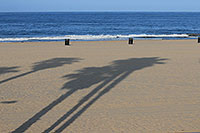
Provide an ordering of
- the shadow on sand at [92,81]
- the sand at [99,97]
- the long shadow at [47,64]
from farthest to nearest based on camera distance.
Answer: the long shadow at [47,64]
the shadow on sand at [92,81]
the sand at [99,97]

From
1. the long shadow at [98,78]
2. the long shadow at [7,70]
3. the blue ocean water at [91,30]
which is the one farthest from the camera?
the blue ocean water at [91,30]

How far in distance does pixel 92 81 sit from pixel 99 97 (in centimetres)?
201

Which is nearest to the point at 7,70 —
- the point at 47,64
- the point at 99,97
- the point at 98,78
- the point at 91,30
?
the point at 47,64

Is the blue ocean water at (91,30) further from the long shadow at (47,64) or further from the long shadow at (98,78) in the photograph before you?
the long shadow at (98,78)

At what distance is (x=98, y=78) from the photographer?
440 inches

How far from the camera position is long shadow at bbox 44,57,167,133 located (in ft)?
24.0

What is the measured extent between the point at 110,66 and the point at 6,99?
6.43m

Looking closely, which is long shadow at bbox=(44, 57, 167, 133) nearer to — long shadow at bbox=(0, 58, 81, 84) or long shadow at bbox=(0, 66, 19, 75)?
long shadow at bbox=(0, 58, 81, 84)

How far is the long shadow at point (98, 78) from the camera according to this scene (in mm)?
7316

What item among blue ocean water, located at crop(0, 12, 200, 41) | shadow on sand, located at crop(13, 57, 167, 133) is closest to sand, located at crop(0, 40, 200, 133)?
shadow on sand, located at crop(13, 57, 167, 133)

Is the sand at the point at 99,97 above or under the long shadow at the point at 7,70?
under

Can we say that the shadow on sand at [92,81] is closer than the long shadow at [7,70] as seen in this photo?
Yes

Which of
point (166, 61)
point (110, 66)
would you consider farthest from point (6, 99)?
point (166, 61)

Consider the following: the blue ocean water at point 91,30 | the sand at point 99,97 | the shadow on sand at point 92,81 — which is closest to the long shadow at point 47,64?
the sand at point 99,97
